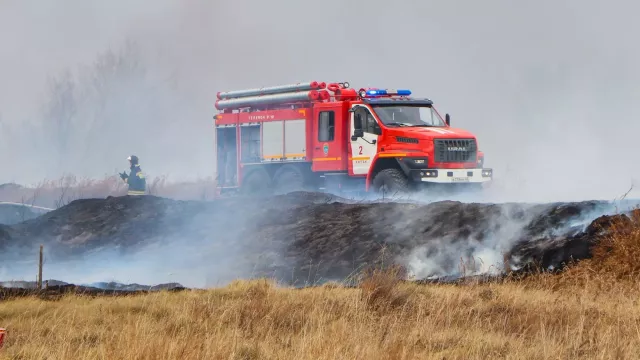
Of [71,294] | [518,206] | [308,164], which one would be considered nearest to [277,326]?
[71,294]

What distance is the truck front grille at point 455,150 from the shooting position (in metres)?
21.2

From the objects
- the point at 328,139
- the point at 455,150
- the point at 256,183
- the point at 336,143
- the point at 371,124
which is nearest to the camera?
the point at 455,150

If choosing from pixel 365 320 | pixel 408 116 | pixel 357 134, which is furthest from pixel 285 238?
pixel 365 320

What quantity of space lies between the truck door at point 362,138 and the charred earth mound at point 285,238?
3.57 feet

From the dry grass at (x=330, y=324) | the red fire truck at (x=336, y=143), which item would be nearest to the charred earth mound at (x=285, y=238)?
the red fire truck at (x=336, y=143)

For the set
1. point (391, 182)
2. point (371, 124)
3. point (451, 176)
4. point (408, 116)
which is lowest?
point (391, 182)

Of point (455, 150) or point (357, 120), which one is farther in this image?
point (357, 120)

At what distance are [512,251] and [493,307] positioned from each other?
3.40 metres

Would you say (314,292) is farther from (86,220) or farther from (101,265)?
(86,220)

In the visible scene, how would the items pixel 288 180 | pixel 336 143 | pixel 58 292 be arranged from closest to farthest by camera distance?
pixel 58 292
pixel 336 143
pixel 288 180

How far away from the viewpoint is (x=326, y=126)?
76.8 ft

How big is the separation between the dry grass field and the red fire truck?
769cm

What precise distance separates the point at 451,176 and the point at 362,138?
2386mm

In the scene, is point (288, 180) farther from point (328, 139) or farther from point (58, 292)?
point (58, 292)
